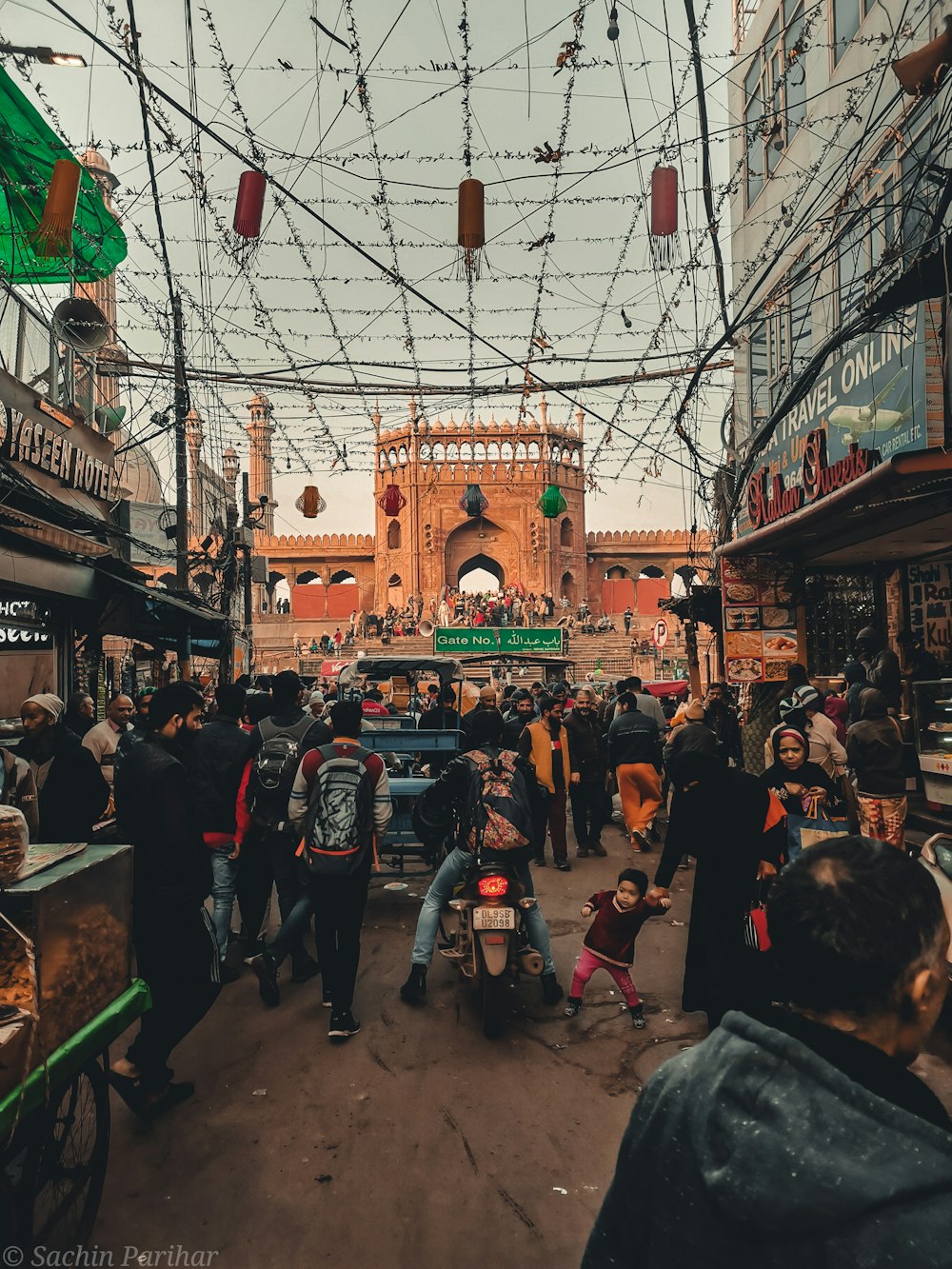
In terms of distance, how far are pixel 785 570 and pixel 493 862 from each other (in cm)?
651

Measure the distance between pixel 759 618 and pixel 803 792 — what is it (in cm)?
497

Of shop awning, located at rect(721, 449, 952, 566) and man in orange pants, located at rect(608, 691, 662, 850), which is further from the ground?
shop awning, located at rect(721, 449, 952, 566)

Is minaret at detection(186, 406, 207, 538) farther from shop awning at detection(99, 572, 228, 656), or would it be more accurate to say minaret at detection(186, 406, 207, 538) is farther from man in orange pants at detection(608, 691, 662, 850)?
man in orange pants at detection(608, 691, 662, 850)

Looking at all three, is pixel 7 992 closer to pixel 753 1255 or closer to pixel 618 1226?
pixel 618 1226

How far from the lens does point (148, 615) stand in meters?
11.7

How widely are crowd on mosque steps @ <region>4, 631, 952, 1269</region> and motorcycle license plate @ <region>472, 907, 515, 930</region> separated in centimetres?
31

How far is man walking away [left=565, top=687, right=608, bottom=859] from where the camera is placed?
8203 millimetres

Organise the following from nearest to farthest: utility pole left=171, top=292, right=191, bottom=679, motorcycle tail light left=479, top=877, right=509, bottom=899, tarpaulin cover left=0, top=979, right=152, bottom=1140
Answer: tarpaulin cover left=0, top=979, right=152, bottom=1140, motorcycle tail light left=479, top=877, right=509, bottom=899, utility pole left=171, top=292, right=191, bottom=679

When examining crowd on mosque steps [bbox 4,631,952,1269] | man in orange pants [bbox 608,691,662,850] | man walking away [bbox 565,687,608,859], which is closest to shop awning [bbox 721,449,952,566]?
crowd on mosque steps [bbox 4,631,952,1269]

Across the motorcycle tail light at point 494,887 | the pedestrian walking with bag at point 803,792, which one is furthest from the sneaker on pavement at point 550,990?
the pedestrian walking with bag at point 803,792

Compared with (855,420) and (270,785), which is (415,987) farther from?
(855,420)

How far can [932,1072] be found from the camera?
3.65 m

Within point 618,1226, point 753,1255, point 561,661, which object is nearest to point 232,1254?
point 618,1226

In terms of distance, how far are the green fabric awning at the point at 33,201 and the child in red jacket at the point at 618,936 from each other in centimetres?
705
